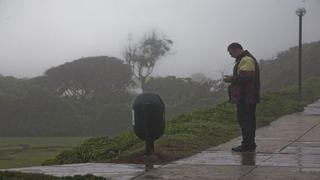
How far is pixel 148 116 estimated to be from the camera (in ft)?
32.1

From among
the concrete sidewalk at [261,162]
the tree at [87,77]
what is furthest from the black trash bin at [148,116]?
the tree at [87,77]

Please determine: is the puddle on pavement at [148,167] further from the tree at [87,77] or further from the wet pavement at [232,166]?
the tree at [87,77]

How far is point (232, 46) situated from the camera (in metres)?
10.4

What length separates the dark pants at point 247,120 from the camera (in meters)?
10.4

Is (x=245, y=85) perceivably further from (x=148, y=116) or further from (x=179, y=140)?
(x=179, y=140)

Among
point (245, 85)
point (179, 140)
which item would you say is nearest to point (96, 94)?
point (179, 140)

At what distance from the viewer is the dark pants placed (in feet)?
34.1

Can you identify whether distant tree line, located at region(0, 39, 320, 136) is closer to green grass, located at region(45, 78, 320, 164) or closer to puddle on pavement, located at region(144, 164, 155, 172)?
green grass, located at region(45, 78, 320, 164)

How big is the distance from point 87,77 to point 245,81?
162 feet

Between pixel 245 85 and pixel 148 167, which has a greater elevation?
pixel 245 85

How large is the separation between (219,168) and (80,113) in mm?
35305

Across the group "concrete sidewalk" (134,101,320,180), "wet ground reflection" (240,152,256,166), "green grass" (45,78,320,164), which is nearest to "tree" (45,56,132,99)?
"green grass" (45,78,320,164)

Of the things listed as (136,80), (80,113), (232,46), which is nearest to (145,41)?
(136,80)

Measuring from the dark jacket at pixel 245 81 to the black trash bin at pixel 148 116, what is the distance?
116cm
